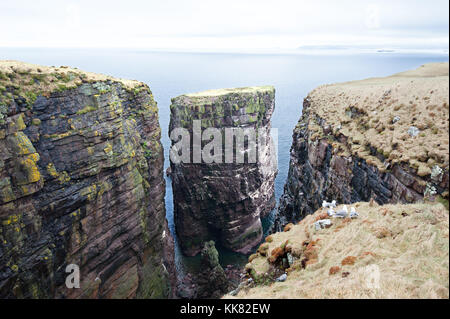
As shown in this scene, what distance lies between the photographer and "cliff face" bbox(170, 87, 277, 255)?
61.5 m

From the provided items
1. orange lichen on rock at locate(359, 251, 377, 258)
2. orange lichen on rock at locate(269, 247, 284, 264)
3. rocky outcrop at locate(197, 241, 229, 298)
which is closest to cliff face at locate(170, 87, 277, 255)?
rocky outcrop at locate(197, 241, 229, 298)

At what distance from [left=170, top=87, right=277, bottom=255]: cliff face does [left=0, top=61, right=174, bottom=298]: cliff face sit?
806 inches

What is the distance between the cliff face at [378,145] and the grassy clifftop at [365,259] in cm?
295

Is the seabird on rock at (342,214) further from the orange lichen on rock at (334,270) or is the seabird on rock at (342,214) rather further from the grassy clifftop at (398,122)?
the orange lichen on rock at (334,270)

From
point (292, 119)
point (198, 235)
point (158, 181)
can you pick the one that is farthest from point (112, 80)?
point (292, 119)

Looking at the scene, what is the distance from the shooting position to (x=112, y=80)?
34.6m

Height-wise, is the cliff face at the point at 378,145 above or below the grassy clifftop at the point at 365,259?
above

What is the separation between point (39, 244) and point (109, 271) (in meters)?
10.5

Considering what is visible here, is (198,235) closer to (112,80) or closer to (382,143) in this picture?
(112,80)

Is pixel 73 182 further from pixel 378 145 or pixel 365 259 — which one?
pixel 378 145

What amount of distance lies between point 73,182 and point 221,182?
37.6 m

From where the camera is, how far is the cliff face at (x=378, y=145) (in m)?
19.5

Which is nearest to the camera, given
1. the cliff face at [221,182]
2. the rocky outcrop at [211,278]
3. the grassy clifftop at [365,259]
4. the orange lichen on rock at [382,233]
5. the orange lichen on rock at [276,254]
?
the grassy clifftop at [365,259]

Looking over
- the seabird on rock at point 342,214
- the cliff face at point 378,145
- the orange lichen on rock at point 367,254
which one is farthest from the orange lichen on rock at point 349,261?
the cliff face at point 378,145
